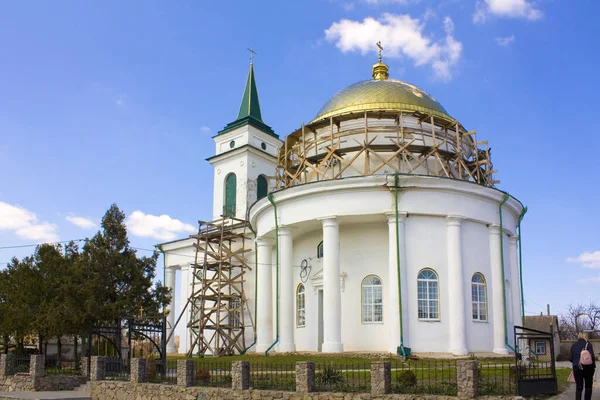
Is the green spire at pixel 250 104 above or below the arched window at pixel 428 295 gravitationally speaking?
above

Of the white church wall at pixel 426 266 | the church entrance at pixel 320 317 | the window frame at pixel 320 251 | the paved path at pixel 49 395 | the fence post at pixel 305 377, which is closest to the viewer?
the fence post at pixel 305 377

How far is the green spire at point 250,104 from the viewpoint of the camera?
123 feet

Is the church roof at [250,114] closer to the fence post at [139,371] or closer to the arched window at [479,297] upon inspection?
the arched window at [479,297]

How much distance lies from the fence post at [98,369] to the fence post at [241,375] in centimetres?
579

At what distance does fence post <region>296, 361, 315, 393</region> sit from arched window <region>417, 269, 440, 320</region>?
915 centimetres

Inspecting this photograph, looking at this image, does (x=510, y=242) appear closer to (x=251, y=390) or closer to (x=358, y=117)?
(x=358, y=117)

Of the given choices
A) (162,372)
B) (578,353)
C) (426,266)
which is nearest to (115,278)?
(162,372)

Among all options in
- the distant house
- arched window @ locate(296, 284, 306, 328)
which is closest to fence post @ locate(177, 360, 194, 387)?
arched window @ locate(296, 284, 306, 328)

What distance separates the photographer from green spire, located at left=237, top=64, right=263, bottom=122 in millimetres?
37406

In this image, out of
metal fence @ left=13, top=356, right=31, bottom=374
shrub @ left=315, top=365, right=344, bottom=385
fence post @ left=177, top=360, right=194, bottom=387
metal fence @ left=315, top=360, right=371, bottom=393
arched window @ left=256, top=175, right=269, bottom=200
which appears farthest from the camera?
arched window @ left=256, top=175, right=269, bottom=200

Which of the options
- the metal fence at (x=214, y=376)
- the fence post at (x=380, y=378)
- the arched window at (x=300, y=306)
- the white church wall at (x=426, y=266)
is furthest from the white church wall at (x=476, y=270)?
the fence post at (x=380, y=378)

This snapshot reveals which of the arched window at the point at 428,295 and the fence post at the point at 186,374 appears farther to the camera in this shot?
the arched window at the point at 428,295

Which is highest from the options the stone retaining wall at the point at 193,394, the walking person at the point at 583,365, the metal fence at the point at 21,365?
the walking person at the point at 583,365

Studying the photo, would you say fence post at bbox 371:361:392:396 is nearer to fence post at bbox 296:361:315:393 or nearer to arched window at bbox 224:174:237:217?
fence post at bbox 296:361:315:393
